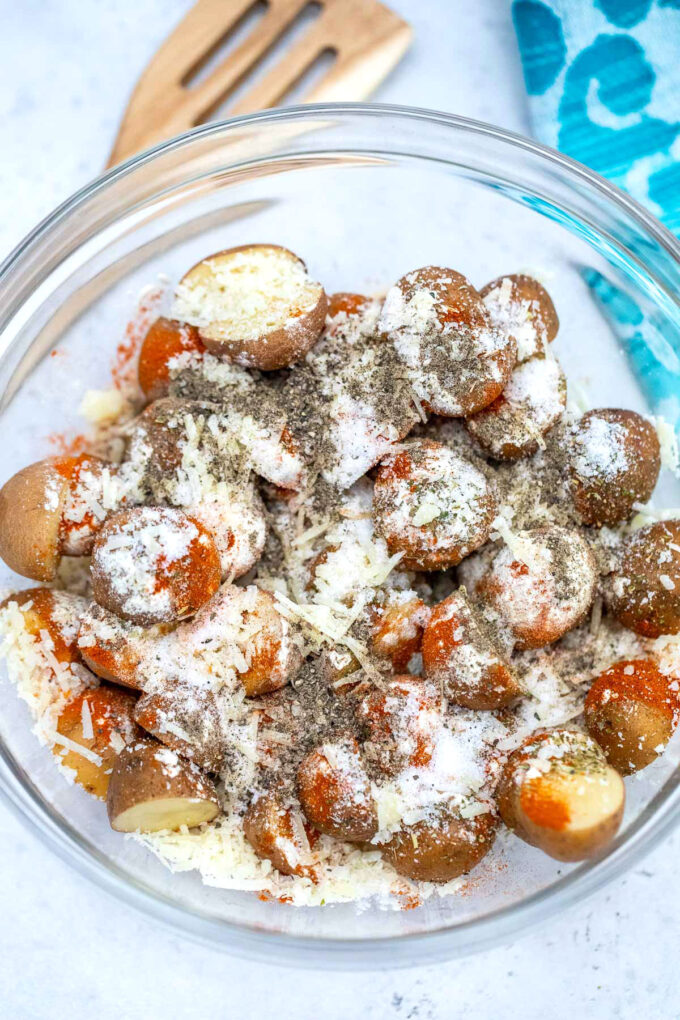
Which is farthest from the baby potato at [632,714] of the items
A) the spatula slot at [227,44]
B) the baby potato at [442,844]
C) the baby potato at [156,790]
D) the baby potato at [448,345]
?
the spatula slot at [227,44]

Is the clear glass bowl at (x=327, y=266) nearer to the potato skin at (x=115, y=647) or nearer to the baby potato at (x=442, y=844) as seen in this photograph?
the baby potato at (x=442, y=844)

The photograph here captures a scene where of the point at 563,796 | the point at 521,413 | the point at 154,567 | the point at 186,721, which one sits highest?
the point at 521,413

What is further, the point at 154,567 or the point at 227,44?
the point at 227,44

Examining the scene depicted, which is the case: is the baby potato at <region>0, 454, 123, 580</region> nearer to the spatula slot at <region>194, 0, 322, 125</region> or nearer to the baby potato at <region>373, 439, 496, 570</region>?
the baby potato at <region>373, 439, 496, 570</region>

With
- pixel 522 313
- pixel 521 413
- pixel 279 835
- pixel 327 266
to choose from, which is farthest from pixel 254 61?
pixel 279 835

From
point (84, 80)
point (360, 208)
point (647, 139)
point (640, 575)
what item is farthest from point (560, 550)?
point (84, 80)

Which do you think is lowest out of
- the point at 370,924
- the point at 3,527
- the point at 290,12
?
the point at 370,924

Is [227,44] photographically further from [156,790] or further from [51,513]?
[156,790]

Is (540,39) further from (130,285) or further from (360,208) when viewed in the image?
(130,285)
